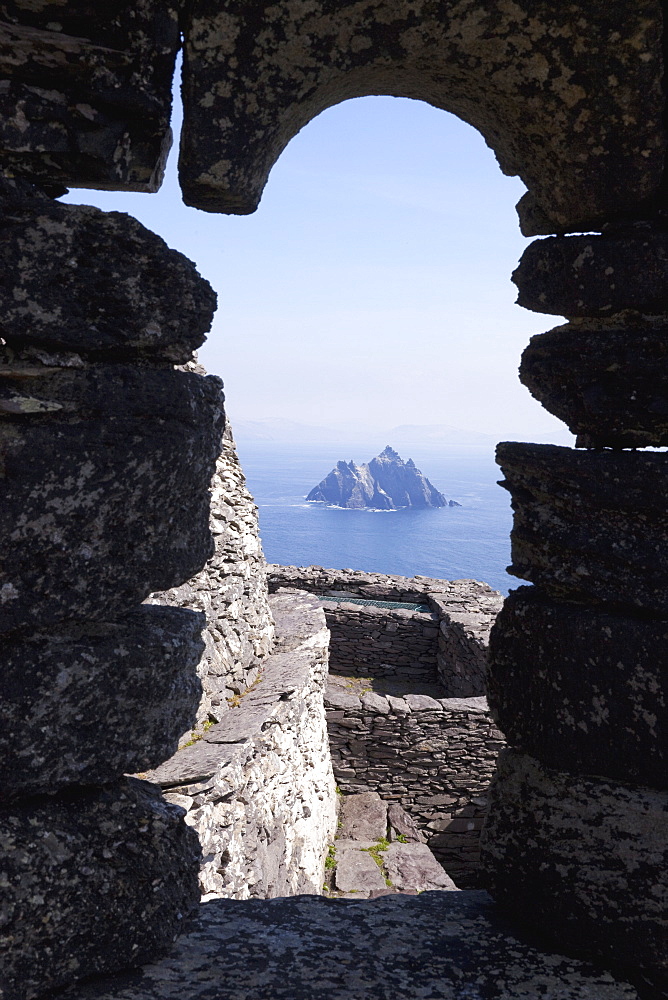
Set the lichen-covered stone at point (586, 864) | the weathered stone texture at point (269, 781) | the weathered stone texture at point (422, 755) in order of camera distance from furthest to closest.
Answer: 1. the weathered stone texture at point (422, 755)
2. the weathered stone texture at point (269, 781)
3. the lichen-covered stone at point (586, 864)

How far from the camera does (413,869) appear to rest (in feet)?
30.8

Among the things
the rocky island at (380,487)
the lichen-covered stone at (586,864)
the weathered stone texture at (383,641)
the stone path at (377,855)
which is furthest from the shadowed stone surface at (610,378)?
the rocky island at (380,487)

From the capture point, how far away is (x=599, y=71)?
2410 millimetres

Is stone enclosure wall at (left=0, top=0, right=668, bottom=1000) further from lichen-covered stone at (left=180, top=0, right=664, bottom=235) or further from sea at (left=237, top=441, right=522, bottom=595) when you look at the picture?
sea at (left=237, top=441, right=522, bottom=595)

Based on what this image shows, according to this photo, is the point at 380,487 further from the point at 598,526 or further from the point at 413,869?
the point at 598,526

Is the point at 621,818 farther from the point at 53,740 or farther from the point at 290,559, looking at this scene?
the point at 290,559

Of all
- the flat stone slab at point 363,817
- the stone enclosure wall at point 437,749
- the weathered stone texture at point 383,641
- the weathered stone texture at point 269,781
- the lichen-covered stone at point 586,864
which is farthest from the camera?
the weathered stone texture at point 383,641

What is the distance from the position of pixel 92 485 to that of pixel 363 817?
10.7 metres

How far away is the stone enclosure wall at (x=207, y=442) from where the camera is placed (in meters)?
2.18

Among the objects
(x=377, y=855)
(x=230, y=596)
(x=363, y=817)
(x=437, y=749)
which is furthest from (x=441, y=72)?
(x=437, y=749)

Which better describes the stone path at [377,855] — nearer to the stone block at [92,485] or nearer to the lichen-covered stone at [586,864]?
the lichen-covered stone at [586,864]

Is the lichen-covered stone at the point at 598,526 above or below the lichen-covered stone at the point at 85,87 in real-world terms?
below

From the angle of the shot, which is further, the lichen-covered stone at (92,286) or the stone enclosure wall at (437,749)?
the stone enclosure wall at (437,749)

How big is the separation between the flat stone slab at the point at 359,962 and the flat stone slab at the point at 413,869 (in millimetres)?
6500
